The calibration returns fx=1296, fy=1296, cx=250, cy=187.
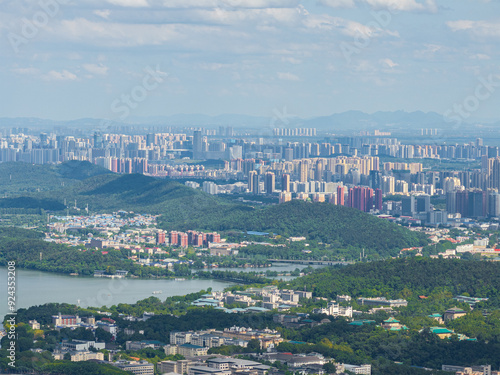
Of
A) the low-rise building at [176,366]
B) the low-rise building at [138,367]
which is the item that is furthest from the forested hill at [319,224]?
the low-rise building at [138,367]

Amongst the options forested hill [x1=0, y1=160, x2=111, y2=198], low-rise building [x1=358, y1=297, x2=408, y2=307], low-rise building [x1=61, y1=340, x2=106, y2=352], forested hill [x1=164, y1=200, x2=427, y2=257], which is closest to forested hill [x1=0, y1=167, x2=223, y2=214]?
forested hill [x1=164, y1=200, x2=427, y2=257]

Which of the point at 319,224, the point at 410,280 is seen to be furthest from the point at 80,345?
the point at 319,224

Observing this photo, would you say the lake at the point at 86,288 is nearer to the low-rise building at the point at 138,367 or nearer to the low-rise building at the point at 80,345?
the low-rise building at the point at 80,345

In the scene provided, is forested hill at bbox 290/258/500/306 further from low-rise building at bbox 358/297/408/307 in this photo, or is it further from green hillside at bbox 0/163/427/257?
green hillside at bbox 0/163/427/257

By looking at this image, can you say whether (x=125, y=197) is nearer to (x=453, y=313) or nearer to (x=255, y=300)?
(x=255, y=300)

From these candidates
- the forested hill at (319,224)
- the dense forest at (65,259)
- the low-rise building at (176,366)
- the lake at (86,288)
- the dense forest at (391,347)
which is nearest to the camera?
the low-rise building at (176,366)

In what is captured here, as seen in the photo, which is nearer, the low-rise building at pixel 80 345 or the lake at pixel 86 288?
the low-rise building at pixel 80 345
